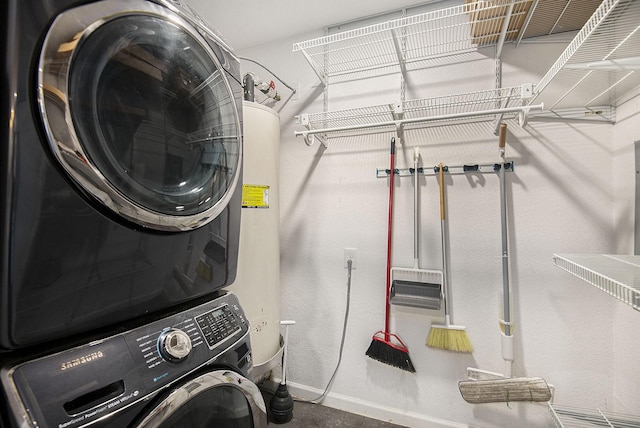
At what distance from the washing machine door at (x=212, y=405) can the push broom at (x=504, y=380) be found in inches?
42.0

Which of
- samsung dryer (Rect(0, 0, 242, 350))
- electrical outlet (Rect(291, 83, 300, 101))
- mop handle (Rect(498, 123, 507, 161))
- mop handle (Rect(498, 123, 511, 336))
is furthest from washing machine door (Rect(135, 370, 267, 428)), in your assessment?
electrical outlet (Rect(291, 83, 300, 101))

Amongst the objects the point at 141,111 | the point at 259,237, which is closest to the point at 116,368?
the point at 141,111

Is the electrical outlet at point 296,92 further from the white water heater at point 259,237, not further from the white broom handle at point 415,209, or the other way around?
the white broom handle at point 415,209

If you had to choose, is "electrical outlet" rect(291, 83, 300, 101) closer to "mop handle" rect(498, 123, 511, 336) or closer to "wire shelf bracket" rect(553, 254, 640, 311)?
"mop handle" rect(498, 123, 511, 336)

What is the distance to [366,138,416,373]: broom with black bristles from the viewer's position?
5.17ft

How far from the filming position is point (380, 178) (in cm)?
170

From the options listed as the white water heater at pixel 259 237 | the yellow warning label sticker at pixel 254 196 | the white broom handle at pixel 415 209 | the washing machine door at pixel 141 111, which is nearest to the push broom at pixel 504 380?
the white broom handle at pixel 415 209

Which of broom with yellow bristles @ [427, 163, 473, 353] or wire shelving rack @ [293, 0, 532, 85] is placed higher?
wire shelving rack @ [293, 0, 532, 85]

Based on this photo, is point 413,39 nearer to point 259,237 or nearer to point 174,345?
point 259,237

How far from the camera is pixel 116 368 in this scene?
519 millimetres

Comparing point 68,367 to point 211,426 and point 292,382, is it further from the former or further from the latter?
point 292,382

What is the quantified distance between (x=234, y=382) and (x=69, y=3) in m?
0.89

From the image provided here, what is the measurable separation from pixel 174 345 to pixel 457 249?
4.72 feet

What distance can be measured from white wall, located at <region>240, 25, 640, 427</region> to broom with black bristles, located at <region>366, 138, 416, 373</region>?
61 millimetres
